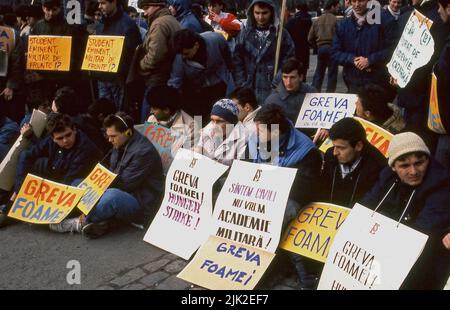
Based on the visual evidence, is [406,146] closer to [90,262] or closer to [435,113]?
[435,113]

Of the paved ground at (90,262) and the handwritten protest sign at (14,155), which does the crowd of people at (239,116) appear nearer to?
the handwritten protest sign at (14,155)

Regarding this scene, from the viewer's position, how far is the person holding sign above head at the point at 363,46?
658 cm

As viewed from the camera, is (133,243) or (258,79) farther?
(258,79)

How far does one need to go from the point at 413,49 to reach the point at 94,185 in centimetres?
306

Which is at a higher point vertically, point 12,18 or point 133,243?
point 12,18

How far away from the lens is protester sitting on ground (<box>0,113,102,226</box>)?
563 cm

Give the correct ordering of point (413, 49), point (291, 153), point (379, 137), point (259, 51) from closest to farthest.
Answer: point (291, 153), point (379, 137), point (413, 49), point (259, 51)

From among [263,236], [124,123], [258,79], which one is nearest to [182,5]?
[258,79]

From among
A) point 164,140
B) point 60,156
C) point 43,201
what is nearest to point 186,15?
point 164,140

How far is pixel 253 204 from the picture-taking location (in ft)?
14.9

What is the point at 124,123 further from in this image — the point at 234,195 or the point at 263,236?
the point at 263,236

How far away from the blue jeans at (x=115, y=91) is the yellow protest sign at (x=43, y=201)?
193 centimetres
